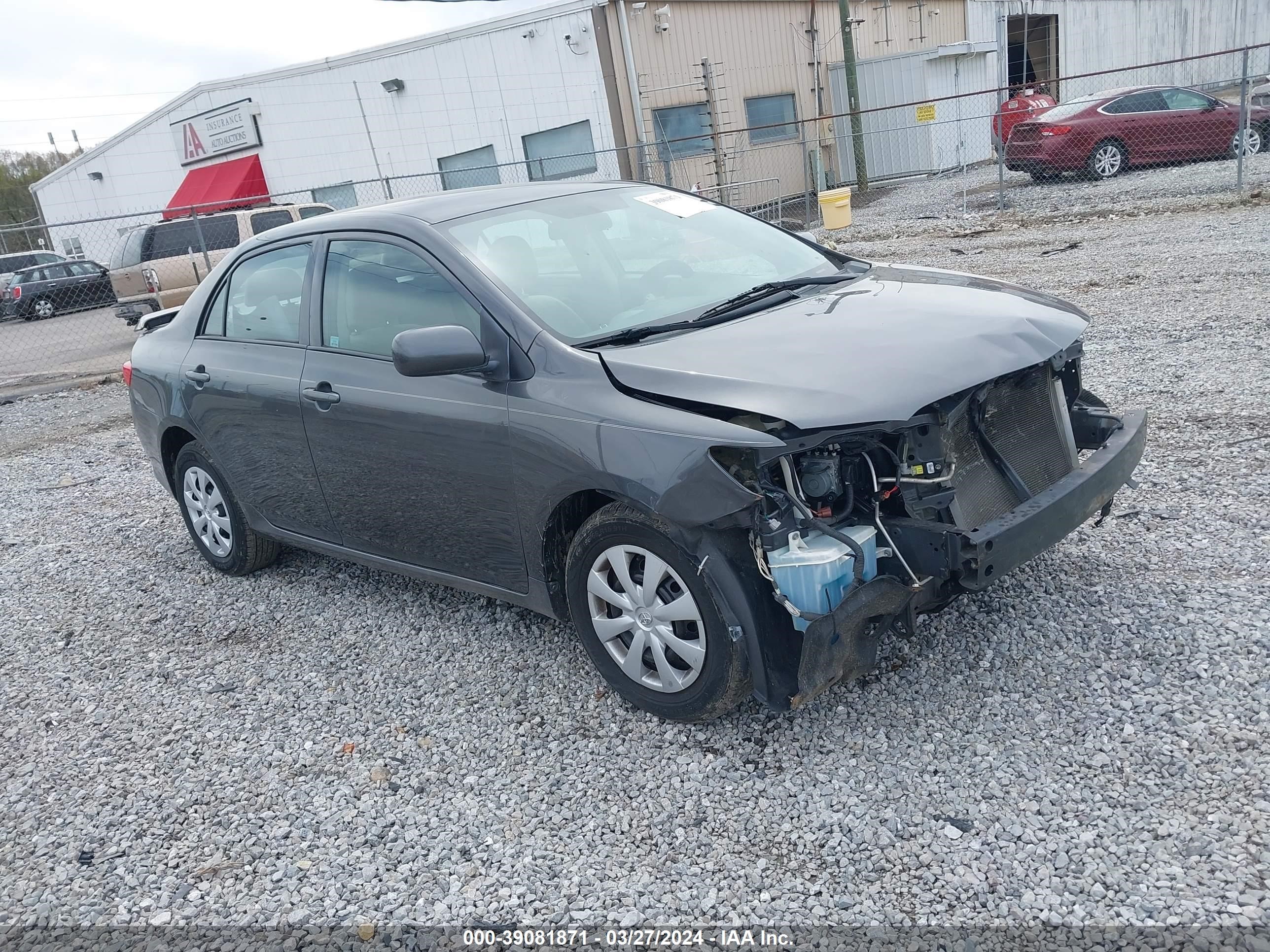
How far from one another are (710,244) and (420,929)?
2.87m

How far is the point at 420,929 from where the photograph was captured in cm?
272

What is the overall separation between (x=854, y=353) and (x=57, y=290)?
86.8ft

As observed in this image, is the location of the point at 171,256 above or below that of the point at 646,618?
above

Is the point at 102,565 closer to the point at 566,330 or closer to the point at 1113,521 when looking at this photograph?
the point at 566,330

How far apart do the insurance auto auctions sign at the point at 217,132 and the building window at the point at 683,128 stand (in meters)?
12.2

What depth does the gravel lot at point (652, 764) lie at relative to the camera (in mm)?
2652

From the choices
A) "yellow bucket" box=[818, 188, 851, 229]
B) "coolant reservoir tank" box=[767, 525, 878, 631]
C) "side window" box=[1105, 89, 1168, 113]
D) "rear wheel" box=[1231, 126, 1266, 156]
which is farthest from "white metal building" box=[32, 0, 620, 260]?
"coolant reservoir tank" box=[767, 525, 878, 631]

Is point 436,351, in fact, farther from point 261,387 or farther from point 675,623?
point 261,387

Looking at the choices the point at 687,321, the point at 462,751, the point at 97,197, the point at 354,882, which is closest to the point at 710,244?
the point at 687,321

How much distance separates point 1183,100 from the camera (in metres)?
17.5

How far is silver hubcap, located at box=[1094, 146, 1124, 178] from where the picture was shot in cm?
1741

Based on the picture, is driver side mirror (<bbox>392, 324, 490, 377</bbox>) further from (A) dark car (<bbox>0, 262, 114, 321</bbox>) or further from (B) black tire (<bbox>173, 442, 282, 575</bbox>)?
(A) dark car (<bbox>0, 262, 114, 321</bbox>)

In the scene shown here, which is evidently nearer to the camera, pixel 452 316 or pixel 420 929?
pixel 420 929

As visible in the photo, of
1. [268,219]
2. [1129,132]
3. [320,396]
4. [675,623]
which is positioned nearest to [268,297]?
[320,396]
